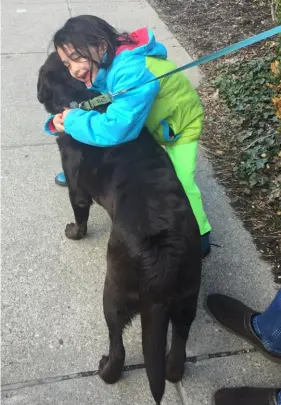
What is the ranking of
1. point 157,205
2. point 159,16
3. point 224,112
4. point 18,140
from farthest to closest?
point 159,16 < point 224,112 < point 18,140 < point 157,205

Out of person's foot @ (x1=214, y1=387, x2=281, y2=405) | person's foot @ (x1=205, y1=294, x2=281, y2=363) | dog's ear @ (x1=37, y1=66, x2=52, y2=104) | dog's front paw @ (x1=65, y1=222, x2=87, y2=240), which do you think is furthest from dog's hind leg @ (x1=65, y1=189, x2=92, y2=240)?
person's foot @ (x1=214, y1=387, x2=281, y2=405)

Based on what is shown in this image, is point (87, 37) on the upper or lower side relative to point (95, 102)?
upper

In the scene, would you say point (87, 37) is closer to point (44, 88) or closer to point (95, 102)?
point (95, 102)

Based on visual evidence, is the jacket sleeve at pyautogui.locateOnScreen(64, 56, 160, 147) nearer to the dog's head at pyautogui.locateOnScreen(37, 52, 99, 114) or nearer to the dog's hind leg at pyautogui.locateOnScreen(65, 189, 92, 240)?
the dog's head at pyautogui.locateOnScreen(37, 52, 99, 114)

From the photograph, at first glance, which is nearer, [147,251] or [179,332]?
[147,251]

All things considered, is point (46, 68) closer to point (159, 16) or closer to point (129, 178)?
point (129, 178)

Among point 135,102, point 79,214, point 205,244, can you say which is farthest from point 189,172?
point 79,214

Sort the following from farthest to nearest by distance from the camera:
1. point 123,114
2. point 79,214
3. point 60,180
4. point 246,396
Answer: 1. point 60,180
2. point 79,214
3. point 123,114
4. point 246,396

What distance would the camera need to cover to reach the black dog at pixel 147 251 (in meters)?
1.88

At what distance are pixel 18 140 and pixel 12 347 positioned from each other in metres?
2.06

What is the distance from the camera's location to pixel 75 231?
121 inches

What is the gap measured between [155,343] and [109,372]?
52 centimetres

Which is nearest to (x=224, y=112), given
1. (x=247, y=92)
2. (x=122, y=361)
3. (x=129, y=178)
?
(x=247, y=92)

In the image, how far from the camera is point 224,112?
171 inches
